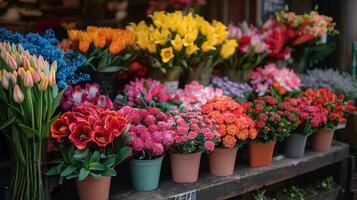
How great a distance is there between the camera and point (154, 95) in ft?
8.37

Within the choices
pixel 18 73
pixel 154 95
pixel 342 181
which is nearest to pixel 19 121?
pixel 18 73

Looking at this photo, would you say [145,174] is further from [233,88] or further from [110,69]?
[233,88]

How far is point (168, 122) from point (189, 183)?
1.37 ft

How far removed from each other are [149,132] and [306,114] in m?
1.22

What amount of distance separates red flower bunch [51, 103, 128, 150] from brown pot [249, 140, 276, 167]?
3.40ft

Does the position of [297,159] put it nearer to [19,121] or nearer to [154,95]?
[154,95]

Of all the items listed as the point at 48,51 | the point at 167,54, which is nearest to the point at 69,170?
the point at 48,51

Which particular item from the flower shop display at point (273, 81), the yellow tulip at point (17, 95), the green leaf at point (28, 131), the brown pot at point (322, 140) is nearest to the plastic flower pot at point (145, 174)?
the green leaf at point (28, 131)

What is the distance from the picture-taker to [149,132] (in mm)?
2096

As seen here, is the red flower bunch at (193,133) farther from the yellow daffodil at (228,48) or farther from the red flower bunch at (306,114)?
the yellow daffodil at (228,48)

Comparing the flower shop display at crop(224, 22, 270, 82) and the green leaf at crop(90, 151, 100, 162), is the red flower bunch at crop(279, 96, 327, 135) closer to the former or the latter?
the flower shop display at crop(224, 22, 270, 82)

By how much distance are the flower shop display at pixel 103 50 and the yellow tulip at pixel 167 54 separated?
0.73 ft

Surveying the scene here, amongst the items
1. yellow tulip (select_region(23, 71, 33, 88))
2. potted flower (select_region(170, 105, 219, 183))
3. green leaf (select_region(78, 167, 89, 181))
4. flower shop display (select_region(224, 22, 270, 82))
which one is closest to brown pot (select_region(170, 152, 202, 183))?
potted flower (select_region(170, 105, 219, 183))

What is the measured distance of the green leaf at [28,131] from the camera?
1644 millimetres
